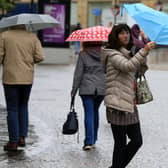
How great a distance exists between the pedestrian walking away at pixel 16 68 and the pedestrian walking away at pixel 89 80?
599mm

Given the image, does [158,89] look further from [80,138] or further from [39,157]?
[39,157]

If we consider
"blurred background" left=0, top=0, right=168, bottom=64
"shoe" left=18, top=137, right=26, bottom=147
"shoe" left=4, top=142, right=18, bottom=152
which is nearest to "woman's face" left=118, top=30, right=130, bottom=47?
"shoe" left=4, top=142, right=18, bottom=152

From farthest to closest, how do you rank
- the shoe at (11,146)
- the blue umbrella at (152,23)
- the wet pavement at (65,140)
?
Result: the shoe at (11,146)
the wet pavement at (65,140)
the blue umbrella at (152,23)

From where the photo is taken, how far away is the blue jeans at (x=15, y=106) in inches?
291

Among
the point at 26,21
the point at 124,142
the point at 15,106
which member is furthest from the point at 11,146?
the point at 124,142

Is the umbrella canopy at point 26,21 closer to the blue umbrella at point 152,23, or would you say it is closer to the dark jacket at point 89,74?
the dark jacket at point 89,74

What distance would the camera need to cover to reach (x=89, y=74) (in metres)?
7.81

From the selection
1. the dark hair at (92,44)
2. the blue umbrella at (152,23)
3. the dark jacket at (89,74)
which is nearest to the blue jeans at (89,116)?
the dark jacket at (89,74)

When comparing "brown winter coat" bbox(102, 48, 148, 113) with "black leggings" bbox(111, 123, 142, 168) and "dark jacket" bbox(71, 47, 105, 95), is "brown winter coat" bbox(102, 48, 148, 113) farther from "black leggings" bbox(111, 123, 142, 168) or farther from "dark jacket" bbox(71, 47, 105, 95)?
"dark jacket" bbox(71, 47, 105, 95)

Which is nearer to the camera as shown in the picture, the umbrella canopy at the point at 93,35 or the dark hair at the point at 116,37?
the dark hair at the point at 116,37

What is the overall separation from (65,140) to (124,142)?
8.51 ft

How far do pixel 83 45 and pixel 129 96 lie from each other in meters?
2.10

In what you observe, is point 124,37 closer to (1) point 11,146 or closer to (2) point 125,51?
(2) point 125,51

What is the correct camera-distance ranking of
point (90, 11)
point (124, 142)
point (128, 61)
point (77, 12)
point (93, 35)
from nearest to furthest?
point (128, 61), point (124, 142), point (93, 35), point (77, 12), point (90, 11)
